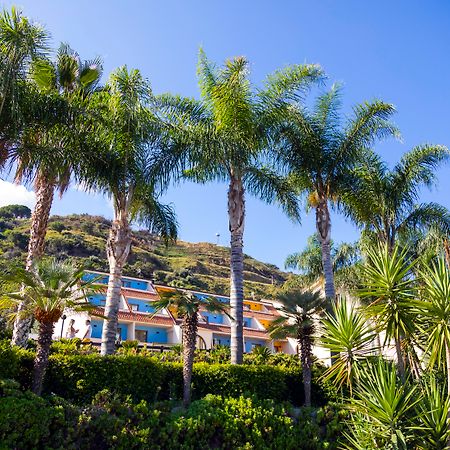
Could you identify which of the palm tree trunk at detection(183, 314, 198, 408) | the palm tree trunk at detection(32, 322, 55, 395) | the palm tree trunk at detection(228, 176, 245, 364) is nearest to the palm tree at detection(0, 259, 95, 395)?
the palm tree trunk at detection(32, 322, 55, 395)

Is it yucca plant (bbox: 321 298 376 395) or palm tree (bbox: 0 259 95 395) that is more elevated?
palm tree (bbox: 0 259 95 395)

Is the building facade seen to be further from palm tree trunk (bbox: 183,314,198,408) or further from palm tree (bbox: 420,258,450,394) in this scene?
palm tree (bbox: 420,258,450,394)

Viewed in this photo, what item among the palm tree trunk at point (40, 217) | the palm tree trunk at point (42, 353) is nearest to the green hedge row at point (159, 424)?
the palm tree trunk at point (42, 353)

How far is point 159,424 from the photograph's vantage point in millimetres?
13102

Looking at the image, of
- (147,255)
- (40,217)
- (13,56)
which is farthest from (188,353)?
(147,255)

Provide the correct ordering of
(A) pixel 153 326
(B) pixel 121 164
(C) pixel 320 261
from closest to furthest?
(B) pixel 121 164 → (C) pixel 320 261 → (A) pixel 153 326

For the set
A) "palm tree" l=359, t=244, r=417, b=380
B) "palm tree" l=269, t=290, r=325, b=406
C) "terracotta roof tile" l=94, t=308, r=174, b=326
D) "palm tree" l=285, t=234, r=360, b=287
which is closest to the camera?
"palm tree" l=359, t=244, r=417, b=380

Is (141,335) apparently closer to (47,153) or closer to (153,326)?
(153,326)

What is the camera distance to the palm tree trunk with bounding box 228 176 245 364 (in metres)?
17.7

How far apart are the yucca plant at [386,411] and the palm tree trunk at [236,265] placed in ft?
19.9

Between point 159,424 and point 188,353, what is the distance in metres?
2.83

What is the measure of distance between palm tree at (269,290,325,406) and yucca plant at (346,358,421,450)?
481 cm

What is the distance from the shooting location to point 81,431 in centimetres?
1188

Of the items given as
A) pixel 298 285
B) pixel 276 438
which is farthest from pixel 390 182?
pixel 298 285
